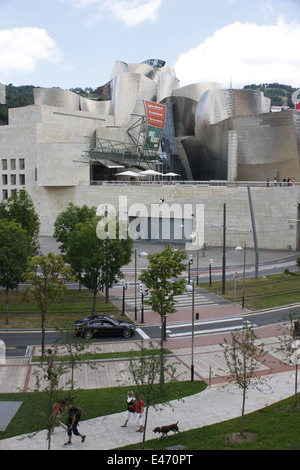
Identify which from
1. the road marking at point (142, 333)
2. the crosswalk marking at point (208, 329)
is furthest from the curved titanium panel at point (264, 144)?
the road marking at point (142, 333)

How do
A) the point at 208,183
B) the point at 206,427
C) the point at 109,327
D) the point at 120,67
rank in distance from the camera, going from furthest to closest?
the point at 120,67
the point at 208,183
the point at 109,327
the point at 206,427

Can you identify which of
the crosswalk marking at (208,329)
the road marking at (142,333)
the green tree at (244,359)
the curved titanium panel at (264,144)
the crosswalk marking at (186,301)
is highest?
the curved titanium panel at (264,144)

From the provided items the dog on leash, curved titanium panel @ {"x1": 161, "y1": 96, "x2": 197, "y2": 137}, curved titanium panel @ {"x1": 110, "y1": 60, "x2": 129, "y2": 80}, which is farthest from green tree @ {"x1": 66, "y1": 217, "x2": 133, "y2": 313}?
curved titanium panel @ {"x1": 110, "y1": 60, "x2": 129, "y2": 80}

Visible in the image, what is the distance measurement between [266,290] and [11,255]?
18.3 meters

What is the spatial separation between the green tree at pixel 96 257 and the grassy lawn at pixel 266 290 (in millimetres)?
8872

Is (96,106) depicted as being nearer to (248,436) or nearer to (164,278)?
(164,278)

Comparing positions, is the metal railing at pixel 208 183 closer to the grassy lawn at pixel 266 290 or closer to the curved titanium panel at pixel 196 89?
the grassy lawn at pixel 266 290

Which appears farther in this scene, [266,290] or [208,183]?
[208,183]

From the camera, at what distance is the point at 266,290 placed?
1390 inches

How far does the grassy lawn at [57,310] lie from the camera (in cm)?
2820

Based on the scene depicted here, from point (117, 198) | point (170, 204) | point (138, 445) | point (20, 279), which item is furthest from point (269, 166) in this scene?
point (138, 445)

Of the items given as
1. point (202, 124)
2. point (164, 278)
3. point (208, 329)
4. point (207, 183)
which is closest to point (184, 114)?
point (202, 124)
